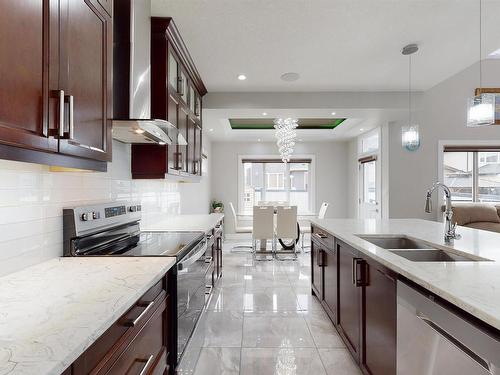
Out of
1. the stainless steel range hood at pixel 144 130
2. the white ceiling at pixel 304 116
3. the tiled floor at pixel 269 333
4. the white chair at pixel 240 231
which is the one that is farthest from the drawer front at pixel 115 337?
the white chair at pixel 240 231

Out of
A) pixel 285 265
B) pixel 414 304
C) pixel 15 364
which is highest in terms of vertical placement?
pixel 15 364

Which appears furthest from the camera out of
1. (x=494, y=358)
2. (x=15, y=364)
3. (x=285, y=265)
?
(x=285, y=265)

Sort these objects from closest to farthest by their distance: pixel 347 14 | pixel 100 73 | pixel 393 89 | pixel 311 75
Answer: pixel 100 73 < pixel 347 14 < pixel 311 75 < pixel 393 89

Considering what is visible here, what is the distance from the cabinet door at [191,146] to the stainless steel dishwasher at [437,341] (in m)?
2.50

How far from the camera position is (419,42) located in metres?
2.89

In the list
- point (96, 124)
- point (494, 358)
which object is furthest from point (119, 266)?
point (494, 358)

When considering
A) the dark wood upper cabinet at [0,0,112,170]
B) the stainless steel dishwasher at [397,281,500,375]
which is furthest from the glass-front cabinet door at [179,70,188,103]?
the stainless steel dishwasher at [397,281,500,375]

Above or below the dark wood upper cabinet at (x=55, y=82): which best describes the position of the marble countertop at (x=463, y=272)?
below

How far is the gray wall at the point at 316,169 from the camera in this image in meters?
7.58

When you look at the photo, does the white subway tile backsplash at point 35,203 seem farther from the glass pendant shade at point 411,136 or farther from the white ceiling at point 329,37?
the glass pendant shade at point 411,136

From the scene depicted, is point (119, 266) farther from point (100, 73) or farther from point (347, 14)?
point (347, 14)

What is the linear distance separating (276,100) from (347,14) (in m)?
1.91

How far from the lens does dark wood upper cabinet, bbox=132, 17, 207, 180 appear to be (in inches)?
94.2

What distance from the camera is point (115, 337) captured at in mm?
985
